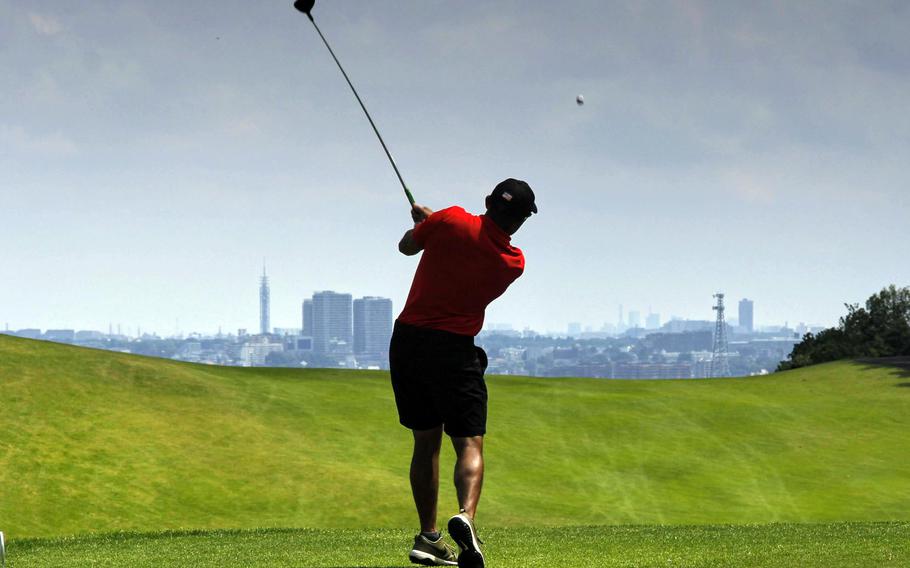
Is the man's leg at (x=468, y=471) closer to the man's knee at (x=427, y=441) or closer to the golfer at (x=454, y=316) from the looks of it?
the golfer at (x=454, y=316)

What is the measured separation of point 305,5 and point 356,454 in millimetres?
11903

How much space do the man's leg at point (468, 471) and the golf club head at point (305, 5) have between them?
3.83 meters

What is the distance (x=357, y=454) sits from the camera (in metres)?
19.2

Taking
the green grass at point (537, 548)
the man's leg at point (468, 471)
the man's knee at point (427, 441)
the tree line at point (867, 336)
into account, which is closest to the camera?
the man's leg at point (468, 471)

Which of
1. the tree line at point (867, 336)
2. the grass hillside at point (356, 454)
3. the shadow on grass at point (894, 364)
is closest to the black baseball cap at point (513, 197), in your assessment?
the grass hillside at point (356, 454)

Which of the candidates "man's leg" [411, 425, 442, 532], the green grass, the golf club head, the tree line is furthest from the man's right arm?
the tree line

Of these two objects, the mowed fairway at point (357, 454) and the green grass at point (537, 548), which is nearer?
the green grass at point (537, 548)

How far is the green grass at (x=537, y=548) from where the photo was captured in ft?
23.1

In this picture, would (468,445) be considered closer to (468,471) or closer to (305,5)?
(468,471)

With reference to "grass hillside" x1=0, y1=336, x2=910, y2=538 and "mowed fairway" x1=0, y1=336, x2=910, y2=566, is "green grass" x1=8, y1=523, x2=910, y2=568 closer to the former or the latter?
"mowed fairway" x1=0, y1=336, x2=910, y2=566

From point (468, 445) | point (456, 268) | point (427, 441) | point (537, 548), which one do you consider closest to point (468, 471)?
point (468, 445)

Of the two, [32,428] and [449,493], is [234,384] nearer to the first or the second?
[32,428]

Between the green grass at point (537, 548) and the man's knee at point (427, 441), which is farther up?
the man's knee at point (427, 441)

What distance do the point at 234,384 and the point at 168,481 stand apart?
694cm
